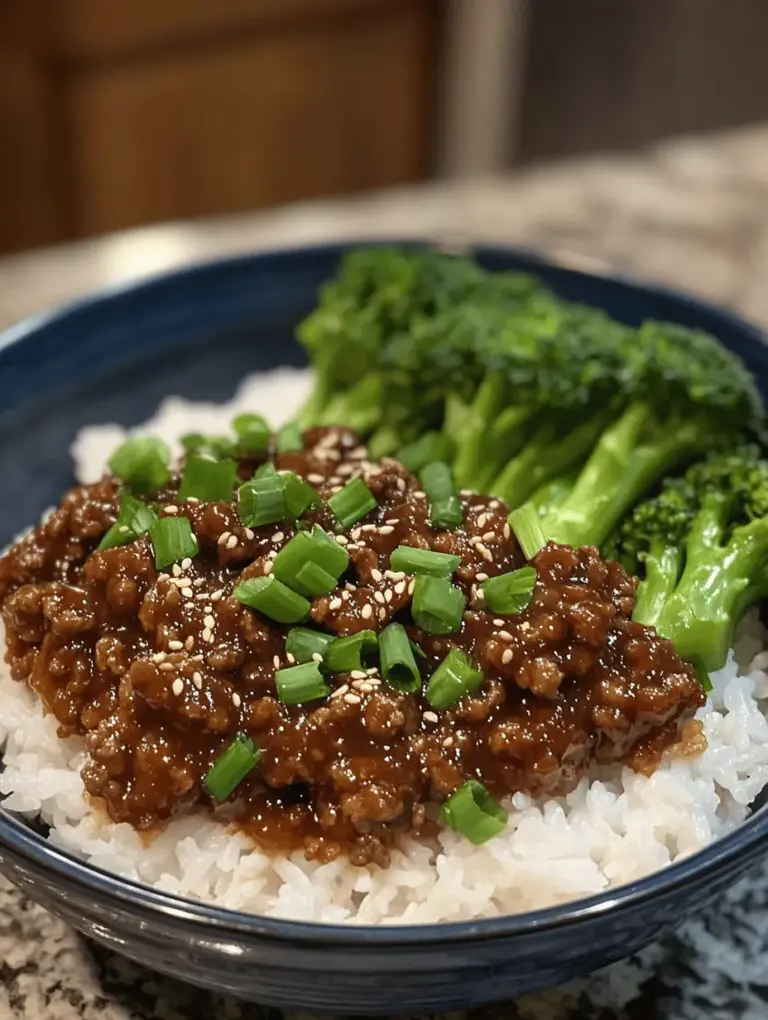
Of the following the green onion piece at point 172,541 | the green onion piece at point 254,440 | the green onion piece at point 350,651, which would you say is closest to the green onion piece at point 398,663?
the green onion piece at point 350,651

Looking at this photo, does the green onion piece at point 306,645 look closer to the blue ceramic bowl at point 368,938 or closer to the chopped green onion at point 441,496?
the chopped green onion at point 441,496

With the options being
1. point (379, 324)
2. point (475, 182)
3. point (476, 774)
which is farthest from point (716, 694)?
point (475, 182)

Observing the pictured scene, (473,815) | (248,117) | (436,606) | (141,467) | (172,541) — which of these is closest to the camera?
(473,815)

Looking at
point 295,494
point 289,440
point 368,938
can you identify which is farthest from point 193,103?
point 368,938

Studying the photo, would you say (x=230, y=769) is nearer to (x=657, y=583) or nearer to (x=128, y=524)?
(x=128, y=524)

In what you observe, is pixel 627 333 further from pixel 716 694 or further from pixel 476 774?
pixel 476 774

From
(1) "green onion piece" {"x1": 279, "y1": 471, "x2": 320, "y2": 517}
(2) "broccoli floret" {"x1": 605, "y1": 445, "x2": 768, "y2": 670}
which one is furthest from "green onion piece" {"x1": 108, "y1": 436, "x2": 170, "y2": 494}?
(2) "broccoli floret" {"x1": 605, "y1": 445, "x2": 768, "y2": 670}

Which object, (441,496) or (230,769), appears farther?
(441,496)
